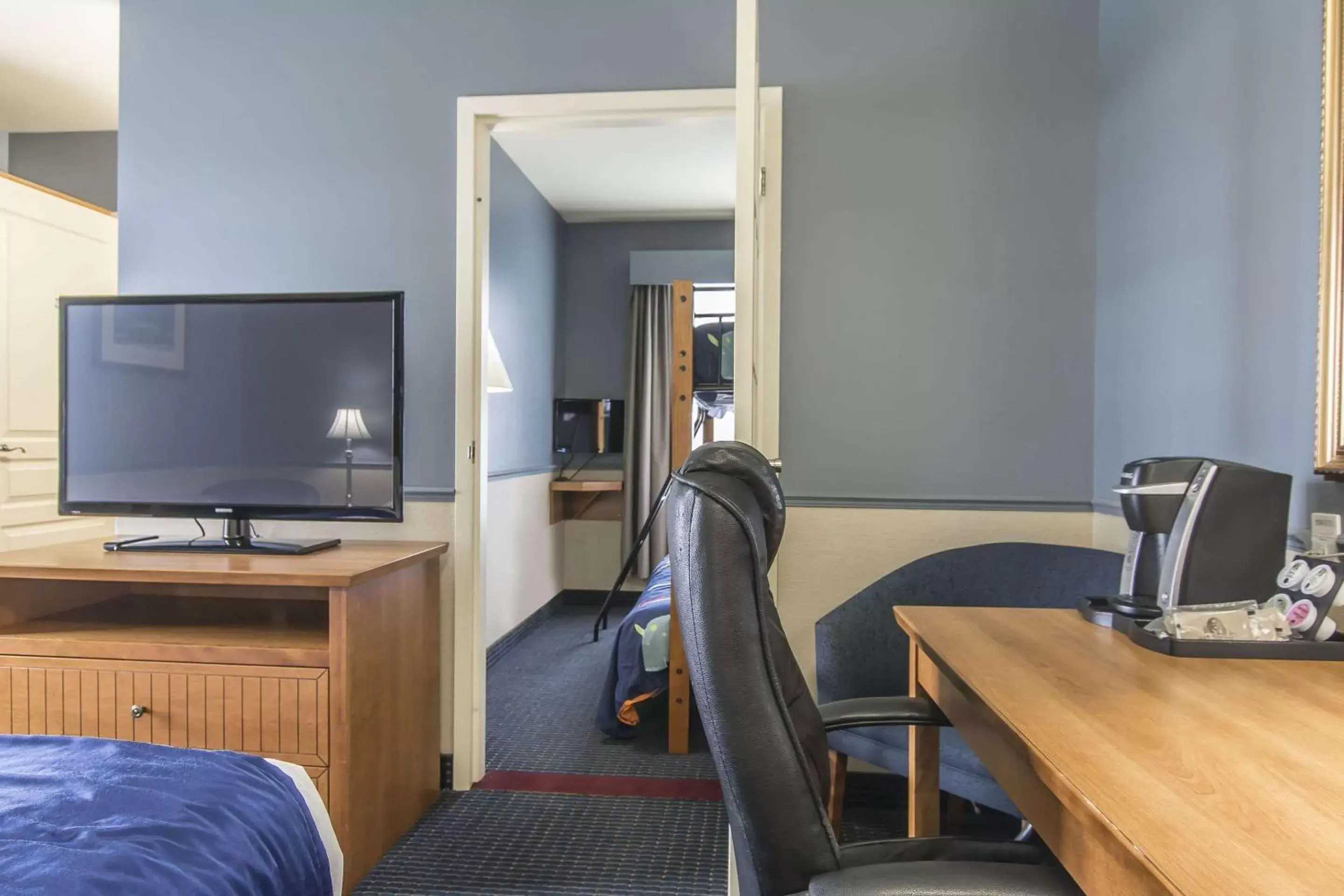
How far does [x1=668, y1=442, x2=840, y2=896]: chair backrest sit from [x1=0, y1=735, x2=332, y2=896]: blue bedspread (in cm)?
66

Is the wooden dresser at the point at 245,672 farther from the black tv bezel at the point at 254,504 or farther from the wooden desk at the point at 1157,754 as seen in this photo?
the wooden desk at the point at 1157,754

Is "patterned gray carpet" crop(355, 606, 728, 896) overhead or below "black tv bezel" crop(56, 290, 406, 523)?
below

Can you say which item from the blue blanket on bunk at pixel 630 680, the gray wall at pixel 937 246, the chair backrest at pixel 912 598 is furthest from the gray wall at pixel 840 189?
the blue blanket on bunk at pixel 630 680

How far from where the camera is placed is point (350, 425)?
2.15 metres

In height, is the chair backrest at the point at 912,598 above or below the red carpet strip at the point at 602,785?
above

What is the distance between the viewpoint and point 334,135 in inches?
98.1

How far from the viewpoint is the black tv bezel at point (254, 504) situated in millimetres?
2119

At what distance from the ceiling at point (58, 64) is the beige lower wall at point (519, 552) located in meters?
2.21

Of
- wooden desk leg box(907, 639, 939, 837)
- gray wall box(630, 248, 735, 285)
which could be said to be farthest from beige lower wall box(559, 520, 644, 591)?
wooden desk leg box(907, 639, 939, 837)

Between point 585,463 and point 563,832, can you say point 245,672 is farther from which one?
point 585,463

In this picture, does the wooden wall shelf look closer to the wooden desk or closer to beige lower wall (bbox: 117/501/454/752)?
beige lower wall (bbox: 117/501/454/752)

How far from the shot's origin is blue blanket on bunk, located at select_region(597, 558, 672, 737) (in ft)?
9.04

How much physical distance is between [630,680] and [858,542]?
0.99 m

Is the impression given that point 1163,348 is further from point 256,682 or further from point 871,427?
point 256,682
